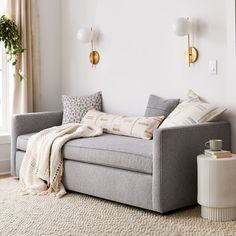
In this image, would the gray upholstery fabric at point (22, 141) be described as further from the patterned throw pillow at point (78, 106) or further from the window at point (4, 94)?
the window at point (4, 94)

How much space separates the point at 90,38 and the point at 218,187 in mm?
2455

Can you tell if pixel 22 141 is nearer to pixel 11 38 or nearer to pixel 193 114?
pixel 11 38

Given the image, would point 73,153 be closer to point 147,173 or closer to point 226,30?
point 147,173

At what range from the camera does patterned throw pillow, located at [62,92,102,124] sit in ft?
17.7

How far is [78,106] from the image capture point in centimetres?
543

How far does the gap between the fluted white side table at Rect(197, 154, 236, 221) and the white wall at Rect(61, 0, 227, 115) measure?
83 cm

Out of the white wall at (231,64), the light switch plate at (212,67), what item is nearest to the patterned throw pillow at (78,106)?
the light switch plate at (212,67)

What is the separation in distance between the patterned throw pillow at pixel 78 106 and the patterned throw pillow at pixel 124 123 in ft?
0.55

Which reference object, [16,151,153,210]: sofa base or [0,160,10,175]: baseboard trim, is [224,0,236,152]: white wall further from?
[0,160,10,175]: baseboard trim

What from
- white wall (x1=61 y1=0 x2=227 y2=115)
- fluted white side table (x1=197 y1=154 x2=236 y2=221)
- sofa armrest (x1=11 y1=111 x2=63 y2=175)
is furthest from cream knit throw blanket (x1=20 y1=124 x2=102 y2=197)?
fluted white side table (x1=197 y1=154 x2=236 y2=221)

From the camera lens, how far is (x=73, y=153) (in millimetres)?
4480

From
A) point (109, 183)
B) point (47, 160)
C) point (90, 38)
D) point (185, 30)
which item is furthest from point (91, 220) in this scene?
point (90, 38)

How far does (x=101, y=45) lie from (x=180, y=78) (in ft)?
3.80

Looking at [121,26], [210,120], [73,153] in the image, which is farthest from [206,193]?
[121,26]
